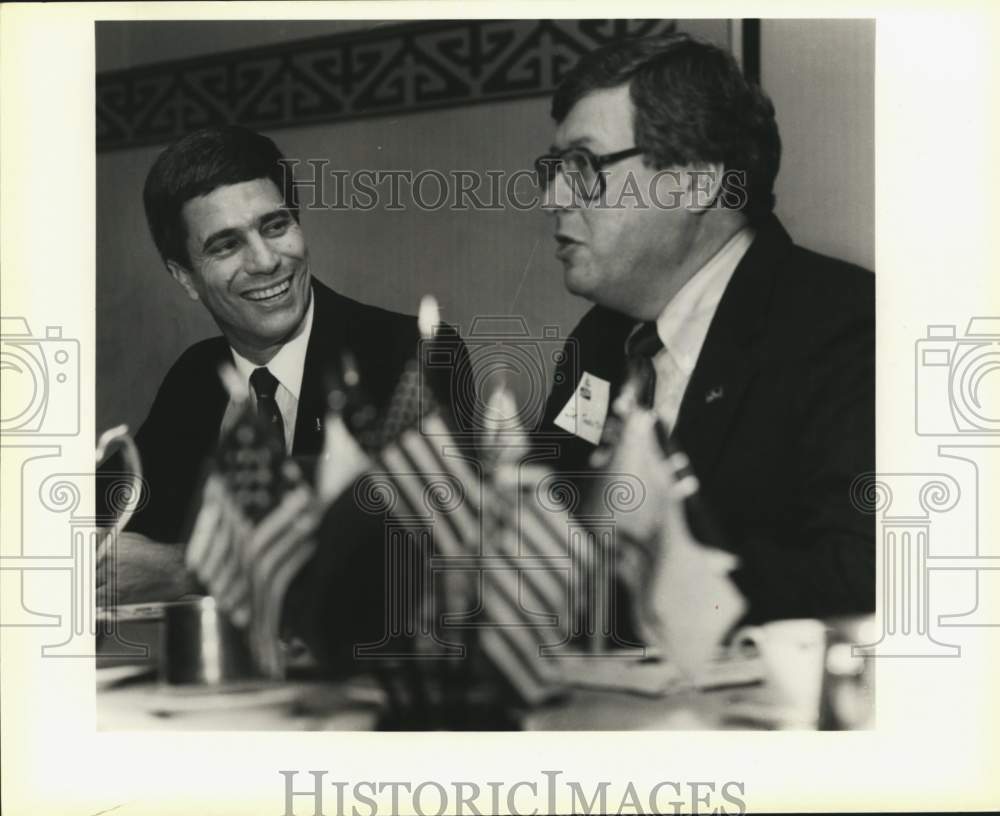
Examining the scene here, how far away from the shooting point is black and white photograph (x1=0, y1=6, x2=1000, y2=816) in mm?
2855

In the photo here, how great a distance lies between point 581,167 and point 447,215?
33 centimetres

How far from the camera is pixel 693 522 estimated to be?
2844 mm

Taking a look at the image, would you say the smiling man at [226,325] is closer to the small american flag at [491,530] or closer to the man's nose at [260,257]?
the man's nose at [260,257]

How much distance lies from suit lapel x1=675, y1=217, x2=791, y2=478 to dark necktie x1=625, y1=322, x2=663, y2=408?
9cm

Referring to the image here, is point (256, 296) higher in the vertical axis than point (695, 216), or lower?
lower

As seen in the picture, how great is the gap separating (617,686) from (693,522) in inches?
16.6

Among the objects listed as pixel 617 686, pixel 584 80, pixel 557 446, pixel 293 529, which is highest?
pixel 584 80

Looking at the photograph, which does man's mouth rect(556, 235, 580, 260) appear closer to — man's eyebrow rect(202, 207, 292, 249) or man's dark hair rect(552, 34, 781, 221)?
man's dark hair rect(552, 34, 781, 221)

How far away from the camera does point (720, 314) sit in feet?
9.41

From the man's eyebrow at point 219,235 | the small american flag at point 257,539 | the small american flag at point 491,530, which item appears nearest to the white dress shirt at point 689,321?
the small american flag at point 491,530

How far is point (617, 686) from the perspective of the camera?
2869mm

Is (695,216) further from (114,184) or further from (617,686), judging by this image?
(114,184)

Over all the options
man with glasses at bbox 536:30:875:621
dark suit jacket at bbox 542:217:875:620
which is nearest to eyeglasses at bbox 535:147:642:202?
man with glasses at bbox 536:30:875:621

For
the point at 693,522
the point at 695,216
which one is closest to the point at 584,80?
the point at 695,216
